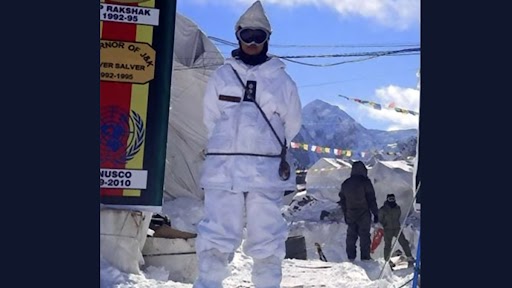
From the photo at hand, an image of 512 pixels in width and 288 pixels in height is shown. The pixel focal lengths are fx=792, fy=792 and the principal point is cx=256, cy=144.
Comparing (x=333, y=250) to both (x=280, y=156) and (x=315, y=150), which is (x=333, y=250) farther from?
(x=280, y=156)

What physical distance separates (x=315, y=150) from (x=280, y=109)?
70.5 inches

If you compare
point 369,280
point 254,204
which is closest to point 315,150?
point 369,280

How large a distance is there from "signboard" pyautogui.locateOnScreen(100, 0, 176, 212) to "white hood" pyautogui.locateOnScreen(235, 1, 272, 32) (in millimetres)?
488

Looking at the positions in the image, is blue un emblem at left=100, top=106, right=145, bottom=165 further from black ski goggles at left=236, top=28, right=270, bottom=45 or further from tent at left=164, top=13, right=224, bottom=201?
black ski goggles at left=236, top=28, right=270, bottom=45

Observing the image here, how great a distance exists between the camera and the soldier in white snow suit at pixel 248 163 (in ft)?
9.35

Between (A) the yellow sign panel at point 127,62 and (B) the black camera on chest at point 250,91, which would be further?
(A) the yellow sign panel at point 127,62

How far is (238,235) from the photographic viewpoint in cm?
287

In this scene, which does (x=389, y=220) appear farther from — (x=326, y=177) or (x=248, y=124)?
(x=326, y=177)

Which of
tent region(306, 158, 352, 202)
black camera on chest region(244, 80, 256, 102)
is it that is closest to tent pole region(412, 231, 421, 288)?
black camera on chest region(244, 80, 256, 102)

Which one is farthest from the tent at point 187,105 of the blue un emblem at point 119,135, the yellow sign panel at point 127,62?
the blue un emblem at point 119,135

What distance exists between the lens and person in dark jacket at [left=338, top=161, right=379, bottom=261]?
13.2 feet

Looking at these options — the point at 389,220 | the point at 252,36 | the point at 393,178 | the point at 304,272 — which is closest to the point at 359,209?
the point at 389,220

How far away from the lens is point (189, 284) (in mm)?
3387

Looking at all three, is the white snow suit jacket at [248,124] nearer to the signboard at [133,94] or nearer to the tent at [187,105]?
the signboard at [133,94]
